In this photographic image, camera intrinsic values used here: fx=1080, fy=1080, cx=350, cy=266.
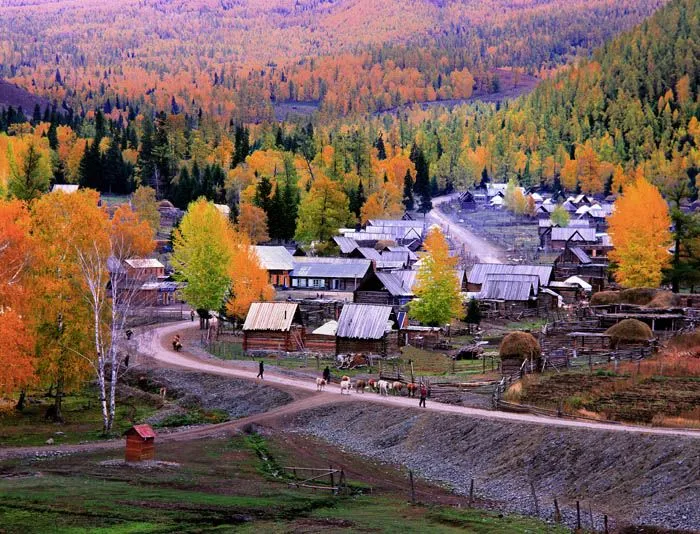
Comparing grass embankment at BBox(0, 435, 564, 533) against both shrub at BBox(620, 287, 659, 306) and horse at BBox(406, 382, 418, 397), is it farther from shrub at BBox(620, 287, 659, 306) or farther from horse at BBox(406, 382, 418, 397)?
shrub at BBox(620, 287, 659, 306)

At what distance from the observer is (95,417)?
55.6m

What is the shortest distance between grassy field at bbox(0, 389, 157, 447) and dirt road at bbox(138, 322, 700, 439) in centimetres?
650

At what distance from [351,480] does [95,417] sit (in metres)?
20.1

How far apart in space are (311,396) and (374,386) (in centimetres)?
335

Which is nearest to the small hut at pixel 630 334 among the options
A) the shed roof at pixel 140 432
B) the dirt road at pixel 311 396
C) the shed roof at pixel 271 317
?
the dirt road at pixel 311 396

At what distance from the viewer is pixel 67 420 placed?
54094 mm

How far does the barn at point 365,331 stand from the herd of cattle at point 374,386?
1103cm

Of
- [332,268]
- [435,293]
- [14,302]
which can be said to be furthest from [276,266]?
[14,302]

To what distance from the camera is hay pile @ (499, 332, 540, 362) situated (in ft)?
188

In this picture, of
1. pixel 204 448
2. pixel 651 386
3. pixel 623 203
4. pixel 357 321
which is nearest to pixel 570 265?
pixel 623 203

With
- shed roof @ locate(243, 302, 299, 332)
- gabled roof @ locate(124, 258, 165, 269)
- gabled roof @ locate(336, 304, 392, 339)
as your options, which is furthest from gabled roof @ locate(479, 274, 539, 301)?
gabled roof @ locate(124, 258, 165, 269)

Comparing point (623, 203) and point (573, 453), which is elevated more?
point (623, 203)

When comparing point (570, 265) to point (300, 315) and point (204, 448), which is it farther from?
point (204, 448)

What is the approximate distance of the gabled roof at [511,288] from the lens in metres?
91.3
